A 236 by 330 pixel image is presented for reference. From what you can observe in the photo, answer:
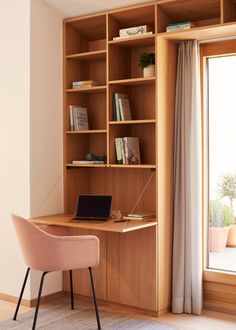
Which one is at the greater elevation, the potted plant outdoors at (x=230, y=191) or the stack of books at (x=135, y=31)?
the stack of books at (x=135, y=31)

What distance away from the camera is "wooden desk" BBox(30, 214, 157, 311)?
4.07 m

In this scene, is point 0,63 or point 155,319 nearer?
point 155,319

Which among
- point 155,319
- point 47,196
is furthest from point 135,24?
point 155,319

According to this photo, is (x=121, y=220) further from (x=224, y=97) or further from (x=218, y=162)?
(x=224, y=97)

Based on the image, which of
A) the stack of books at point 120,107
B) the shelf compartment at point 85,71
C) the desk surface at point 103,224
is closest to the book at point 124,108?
the stack of books at point 120,107

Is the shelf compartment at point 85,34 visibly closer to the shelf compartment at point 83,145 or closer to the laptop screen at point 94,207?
the shelf compartment at point 83,145

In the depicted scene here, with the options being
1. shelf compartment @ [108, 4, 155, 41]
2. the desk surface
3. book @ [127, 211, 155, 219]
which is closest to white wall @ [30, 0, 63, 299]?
the desk surface

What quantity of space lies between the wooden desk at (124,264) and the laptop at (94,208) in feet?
0.33

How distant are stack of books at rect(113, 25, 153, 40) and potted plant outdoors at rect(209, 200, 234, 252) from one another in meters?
1.50

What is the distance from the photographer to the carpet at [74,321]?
383 cm

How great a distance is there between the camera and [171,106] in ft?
14.0

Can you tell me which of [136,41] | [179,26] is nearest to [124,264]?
[136,41]

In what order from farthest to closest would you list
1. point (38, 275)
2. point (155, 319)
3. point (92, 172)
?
point (92, 172), point (38, 275), point (155, 319)

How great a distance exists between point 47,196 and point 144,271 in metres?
1.08
